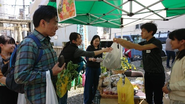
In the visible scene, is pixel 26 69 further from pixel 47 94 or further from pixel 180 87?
pixel 180 87

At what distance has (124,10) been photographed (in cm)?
257

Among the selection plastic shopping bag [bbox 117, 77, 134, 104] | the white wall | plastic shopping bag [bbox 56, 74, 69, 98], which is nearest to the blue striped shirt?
plastic shopping bag [bbox 56, 74, 69, 98]

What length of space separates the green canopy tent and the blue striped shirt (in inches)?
70.0

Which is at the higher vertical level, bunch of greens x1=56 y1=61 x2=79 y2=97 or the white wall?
the white wall

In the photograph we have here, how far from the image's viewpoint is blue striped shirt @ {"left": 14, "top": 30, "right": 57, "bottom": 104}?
0.97 meters

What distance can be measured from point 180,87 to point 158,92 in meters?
0.84

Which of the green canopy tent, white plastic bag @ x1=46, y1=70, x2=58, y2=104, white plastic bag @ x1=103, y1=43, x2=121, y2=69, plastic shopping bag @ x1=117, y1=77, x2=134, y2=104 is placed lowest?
plastic shopping bag @ x1=117, y1=77, x2=134, y2=104

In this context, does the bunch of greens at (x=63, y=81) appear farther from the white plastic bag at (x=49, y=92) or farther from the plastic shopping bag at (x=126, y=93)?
the plastic shopping bag at (x=126, y=93)

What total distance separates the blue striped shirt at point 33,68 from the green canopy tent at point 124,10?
5.83ft

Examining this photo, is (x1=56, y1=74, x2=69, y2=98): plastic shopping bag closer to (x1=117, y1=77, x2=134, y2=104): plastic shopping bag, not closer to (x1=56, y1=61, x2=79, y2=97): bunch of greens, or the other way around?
(x1=56, y1=61, x2=79, y2=97): bunch of greens

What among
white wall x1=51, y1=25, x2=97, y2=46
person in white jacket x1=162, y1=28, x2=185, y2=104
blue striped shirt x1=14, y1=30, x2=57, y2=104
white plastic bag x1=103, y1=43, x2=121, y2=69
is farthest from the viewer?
white wall x1=51, y1=25, x2=97, y2=46

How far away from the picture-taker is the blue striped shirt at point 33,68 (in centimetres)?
97

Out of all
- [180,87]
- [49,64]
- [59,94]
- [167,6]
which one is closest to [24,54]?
[49,64]

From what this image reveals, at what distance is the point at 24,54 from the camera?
0.98 m
